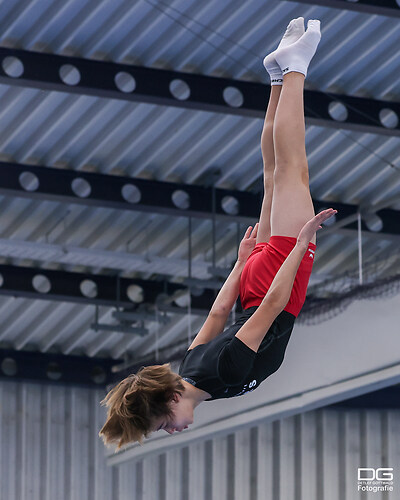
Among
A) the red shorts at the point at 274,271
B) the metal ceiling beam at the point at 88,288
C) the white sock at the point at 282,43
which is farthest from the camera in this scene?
the metal ceiling beam at the point at 88,288

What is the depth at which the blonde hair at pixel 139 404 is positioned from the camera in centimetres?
603

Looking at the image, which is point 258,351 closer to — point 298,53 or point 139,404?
point 139,404

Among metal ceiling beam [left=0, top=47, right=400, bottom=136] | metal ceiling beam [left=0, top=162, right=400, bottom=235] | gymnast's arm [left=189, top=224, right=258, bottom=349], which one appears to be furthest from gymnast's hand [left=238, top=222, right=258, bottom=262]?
metal ceiling beam [left=0, top=162, right=400, bottom=235]

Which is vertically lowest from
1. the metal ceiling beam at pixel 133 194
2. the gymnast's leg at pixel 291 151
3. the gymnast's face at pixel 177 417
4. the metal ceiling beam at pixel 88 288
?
the gymnast's face at pixel 177 417

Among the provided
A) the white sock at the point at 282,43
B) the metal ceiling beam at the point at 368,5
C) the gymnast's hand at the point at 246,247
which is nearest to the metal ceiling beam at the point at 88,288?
the metal ceiling beam at the point at 368,5

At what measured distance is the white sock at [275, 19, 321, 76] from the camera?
670 centimetres

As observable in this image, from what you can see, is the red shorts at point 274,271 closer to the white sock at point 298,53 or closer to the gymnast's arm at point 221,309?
the gymnast's arm at point 221,309

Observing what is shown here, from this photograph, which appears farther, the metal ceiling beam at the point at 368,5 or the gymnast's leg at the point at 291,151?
the metal ceiling beam at the point at 368,5

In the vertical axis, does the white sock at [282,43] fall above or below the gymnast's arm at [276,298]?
above

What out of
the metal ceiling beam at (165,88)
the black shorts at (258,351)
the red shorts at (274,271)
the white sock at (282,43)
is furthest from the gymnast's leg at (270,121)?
the metal ceiling beam at (165,88)

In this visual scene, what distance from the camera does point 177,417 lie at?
6.16 m

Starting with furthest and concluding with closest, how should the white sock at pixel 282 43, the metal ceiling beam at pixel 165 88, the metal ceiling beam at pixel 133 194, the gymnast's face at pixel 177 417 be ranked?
the metal ceiling beam at pixel 133 194 < the metal ceiling beam at pixel 165 88 < the white sock at pixel 282 43 < the gymnast's face at pixel 177 417

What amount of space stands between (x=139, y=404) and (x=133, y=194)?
7.54m

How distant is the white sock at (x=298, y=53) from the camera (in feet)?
22.0
